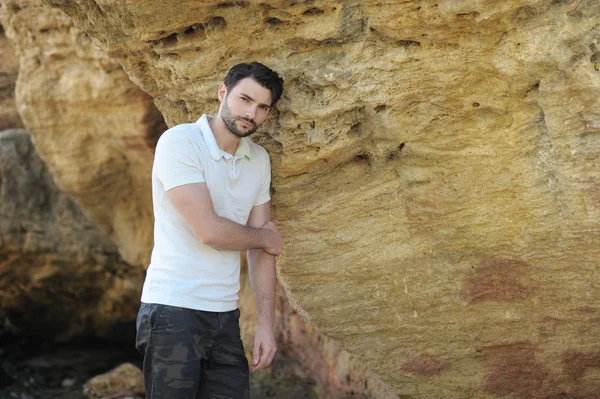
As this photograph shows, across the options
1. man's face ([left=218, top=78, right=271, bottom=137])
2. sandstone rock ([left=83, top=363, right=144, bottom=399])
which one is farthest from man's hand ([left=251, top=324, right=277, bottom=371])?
sandstone rock ([left=83, top=363, right=144, bottom=399])

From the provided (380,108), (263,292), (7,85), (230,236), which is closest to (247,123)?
(230,236)

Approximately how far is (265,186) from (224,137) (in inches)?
11.0

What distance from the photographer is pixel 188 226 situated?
2881 millimetres

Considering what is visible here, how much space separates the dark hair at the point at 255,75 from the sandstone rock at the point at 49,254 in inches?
138

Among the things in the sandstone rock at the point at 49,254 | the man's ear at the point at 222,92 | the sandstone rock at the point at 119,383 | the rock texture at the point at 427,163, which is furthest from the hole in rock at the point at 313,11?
the sandstone rock at the point at 49,254

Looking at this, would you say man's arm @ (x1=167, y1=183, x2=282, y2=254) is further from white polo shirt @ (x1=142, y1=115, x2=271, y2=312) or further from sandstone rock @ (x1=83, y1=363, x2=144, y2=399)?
sandstone rock @ (x1=83, y1=363, x2=144, y2=399)

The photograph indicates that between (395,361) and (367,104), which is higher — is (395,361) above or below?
below

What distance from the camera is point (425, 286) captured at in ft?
11.3

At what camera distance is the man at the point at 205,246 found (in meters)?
2.80

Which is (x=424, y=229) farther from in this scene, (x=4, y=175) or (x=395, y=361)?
(x=4, y=175)

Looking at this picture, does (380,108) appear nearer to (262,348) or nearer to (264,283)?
(264,283)

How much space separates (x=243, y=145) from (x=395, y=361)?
1.20 metres

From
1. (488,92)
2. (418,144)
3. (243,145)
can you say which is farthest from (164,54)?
(488,92)

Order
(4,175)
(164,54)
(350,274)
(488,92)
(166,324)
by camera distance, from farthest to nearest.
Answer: (4,175) < (350,274) < (164,54) < (488,92) < (166,324)
